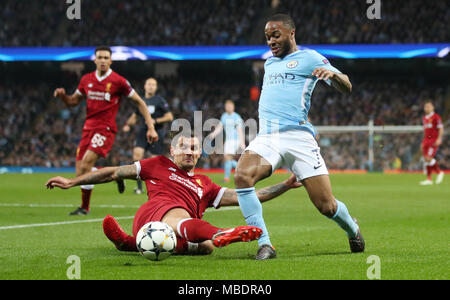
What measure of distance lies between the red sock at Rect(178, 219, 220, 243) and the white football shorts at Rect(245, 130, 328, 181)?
801 mm

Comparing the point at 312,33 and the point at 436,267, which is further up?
the point at 312,33

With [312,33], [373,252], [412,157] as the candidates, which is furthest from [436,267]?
[312,33]

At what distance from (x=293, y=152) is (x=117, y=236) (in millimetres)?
1647

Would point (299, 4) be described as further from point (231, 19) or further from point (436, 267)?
point (436, 267)

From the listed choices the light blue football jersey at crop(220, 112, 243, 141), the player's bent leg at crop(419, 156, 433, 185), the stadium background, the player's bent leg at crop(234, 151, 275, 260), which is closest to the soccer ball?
the player's bent leg at crop(234, 151, 275, 260)

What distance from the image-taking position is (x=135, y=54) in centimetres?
3028

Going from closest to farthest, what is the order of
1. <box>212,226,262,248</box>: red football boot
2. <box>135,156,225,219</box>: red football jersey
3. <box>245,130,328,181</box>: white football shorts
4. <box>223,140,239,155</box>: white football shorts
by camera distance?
1. <box>212,226,262,248</box>: red football boot
2. <box>245,130,328,181</box>: white football shorts
3. <box>135,156,225,219</box>: red football jersey
4. <box>223,140,239,155</box>: white football shorts

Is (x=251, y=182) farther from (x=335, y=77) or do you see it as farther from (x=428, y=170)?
(x=428, y=170)

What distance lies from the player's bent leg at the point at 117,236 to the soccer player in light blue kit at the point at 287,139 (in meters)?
1.01

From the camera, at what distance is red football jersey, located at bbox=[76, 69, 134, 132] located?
34.2ft

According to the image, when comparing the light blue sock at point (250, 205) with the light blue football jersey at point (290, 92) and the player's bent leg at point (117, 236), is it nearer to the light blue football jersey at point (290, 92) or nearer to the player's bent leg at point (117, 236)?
the light blue football jersey at point (290, 92)

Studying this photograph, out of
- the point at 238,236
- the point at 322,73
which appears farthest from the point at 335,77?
the point at 238,236

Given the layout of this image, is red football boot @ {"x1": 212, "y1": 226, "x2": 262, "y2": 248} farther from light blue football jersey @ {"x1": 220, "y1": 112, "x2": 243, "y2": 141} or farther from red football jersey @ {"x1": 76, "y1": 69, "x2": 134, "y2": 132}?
light blue football jersey @ {"x1": 220, "y1": 112, "x2": 243, "y2": 141}
